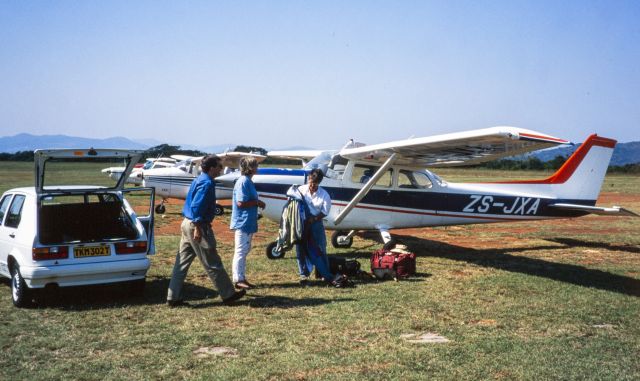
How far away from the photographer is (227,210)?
2292 cm

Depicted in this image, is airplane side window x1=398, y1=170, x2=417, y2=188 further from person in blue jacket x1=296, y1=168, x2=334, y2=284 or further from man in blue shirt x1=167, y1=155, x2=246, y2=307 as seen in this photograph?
man in blue shirt x1=167, y1=155, x2=246, y2=307

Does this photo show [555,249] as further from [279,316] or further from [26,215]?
[26,215]

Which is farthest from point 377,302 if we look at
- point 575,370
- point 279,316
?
point 575,370

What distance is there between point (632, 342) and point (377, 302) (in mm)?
3035

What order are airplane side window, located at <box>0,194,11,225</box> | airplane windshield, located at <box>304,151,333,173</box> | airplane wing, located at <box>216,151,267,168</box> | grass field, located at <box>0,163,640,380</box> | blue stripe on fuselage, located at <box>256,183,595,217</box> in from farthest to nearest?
airplane wing, located at <box>216,151,267,168</box>, airplane windshield, located at <box>304,151,333,173</box>, blue stripe on fuselage, located at <box>256,183,595,217</box>, airplane side window, located at <box>0,194,11,225</box>, grass field, located at <box>0,163,640,380</box>

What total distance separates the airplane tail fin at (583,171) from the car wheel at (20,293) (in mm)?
10682

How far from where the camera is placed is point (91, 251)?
23.0 feet

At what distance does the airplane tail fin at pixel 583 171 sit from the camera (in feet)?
42.5

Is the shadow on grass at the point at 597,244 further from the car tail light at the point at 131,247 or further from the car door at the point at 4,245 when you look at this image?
the car door at the point at 4,245

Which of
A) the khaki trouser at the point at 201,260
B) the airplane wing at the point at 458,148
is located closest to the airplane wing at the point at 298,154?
the airplane wing at the point at 458,148

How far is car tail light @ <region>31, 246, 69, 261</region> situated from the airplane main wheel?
22.6 ft

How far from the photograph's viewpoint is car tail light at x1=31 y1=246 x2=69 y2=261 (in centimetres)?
668

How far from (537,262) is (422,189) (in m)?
2.84

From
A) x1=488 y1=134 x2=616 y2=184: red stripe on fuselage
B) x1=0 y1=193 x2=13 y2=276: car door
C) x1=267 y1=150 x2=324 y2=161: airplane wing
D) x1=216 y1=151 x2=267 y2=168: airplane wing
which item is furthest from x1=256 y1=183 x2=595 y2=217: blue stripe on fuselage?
x1=216 y1=151 x2=267 y2=168: airplane wing
